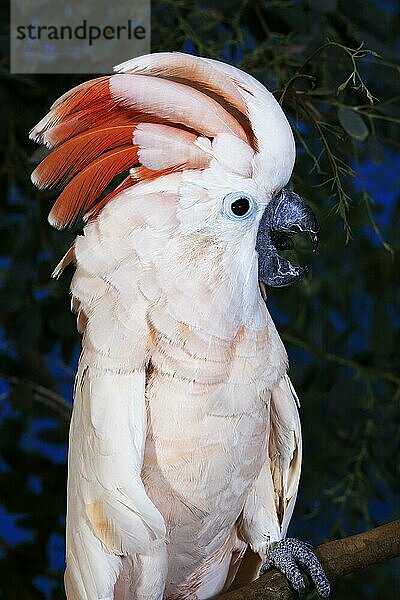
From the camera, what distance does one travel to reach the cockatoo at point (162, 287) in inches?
30.7

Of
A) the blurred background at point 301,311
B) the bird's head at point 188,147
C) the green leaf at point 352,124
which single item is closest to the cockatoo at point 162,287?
the bird's head at point 188,147

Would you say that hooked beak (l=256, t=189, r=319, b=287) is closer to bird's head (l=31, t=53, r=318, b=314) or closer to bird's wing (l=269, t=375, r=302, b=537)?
bird's head (l=31, t=53, r=318, b=314)

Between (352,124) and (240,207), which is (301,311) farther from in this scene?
(240,207)

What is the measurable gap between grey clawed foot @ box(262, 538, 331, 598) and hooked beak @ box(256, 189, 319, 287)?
30 cm

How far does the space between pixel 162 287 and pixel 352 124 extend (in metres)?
0.39

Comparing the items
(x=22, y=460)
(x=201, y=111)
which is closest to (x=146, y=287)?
(x=201, y=111)

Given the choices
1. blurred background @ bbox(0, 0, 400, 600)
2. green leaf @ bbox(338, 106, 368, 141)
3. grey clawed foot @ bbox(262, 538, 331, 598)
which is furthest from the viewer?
blurred background @ bbox(0, 0, 400, 600)

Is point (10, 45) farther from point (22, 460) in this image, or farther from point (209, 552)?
point (209, 552)

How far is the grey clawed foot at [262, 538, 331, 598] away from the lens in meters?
0.88

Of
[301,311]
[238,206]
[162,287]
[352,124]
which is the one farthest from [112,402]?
[301,311]

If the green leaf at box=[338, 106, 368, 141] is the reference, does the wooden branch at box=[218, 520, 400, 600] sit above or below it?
below

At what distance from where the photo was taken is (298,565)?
0.90 metres

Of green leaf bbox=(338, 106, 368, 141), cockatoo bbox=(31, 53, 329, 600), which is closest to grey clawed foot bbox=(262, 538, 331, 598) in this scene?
cockatoo bbox=(31, 53, 329, 600)

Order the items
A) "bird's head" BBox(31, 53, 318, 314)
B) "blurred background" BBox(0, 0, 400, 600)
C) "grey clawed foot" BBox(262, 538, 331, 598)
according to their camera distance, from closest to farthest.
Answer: "bird's head" BBox(31, 53, 318, 314) → "grey clawed foot" BBox(262, 538, 331, 598) → "blurred background" BBox(0, 0, 400, 600)
